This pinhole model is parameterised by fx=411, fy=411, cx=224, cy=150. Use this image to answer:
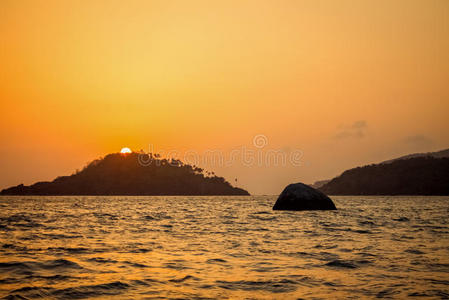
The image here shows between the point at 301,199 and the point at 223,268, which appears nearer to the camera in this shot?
the point at 223,268

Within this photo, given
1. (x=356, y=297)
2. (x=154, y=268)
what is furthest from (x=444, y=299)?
(x=154, y=268)

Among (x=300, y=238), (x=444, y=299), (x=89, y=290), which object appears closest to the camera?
(x=444, y=299)

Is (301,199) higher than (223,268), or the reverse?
(301,199)

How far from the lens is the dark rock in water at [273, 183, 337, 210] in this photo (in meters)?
41.2

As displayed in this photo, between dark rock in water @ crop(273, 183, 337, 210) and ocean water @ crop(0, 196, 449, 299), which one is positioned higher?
dark rock in water @ crop(273, 183, 337, 210)

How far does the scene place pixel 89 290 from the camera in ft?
27.6

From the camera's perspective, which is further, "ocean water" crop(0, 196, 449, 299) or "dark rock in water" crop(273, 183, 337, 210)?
"dark rock in water" crop(273, 183, 337, 210)

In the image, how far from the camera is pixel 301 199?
4112cm

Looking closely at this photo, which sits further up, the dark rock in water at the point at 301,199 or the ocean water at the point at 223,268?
the dark rock in water at the point at 301,199

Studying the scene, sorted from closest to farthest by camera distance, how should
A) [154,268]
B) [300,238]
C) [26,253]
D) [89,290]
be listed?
[89,290] → [154,268] → [26,253] → [300,238]

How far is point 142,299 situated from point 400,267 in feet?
23.0

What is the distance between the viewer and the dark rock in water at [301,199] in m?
41.2

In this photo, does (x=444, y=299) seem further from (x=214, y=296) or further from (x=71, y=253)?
(x=71, y=253)

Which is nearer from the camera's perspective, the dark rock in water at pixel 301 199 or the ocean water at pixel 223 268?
the ocean water at pixel 223 268
